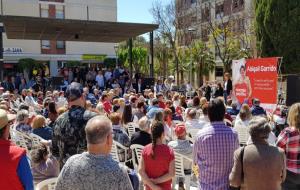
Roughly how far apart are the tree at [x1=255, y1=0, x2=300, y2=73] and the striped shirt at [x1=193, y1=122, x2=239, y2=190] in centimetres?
2549

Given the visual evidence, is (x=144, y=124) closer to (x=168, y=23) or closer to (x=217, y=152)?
(x=217, y=152)

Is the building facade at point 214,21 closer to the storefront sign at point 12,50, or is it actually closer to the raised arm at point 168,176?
the storefront sign at point 12,50

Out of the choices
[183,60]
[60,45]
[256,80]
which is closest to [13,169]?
[256,80]

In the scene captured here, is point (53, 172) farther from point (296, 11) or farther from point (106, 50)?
point (106, 50)

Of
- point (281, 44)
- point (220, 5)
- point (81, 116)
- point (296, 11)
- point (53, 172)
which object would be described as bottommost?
point (53, 172)

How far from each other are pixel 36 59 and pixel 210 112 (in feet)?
142

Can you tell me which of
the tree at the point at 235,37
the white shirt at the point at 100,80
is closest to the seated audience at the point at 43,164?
the white shirt at the point at 100,80

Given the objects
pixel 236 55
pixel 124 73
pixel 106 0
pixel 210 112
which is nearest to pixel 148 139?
pixel 210 112

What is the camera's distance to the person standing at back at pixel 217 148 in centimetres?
397

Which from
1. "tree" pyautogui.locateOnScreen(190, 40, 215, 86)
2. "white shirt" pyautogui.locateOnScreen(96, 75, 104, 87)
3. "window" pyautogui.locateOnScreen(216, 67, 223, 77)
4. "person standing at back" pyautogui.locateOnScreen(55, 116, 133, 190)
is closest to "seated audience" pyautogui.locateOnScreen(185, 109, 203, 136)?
"person standing at back" pyautogui.locateOnScreen(55, 116, 133, 190)

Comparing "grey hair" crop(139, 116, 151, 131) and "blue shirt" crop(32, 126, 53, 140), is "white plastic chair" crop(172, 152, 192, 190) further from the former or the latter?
"blue shirt" crop(32, 126, 53, 140)

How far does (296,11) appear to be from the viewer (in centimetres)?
2838

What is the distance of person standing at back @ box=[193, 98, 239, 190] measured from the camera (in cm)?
397

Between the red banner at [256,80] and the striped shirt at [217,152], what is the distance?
790 cm
